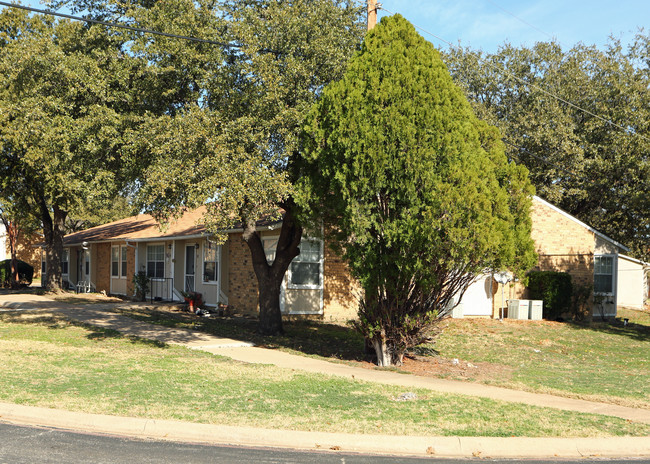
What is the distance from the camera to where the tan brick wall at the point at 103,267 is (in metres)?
30.0

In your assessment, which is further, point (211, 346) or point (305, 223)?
point (211, 346)

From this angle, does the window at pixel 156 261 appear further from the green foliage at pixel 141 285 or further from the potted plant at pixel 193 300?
the potted plant at pixel 193 300

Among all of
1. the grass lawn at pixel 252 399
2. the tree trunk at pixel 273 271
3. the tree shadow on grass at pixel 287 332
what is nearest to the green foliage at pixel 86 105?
the tree trunk at pixel 273 271

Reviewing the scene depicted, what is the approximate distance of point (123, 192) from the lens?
16.9 meters

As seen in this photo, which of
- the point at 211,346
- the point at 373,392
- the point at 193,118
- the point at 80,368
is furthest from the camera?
the point at 211,346

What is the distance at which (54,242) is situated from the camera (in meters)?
28.5

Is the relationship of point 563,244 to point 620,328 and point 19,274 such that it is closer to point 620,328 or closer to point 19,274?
point 620,328

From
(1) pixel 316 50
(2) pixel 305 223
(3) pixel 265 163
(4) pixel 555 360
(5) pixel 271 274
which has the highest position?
(1) pixel 316 50

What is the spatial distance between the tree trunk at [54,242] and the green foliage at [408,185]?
65.7 ft

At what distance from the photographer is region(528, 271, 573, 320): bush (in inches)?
873

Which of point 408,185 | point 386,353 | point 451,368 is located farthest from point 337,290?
point 408,185

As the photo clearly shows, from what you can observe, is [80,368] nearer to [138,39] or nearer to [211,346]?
[211,346]

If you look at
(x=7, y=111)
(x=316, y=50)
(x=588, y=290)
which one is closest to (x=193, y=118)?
(x=316, y=50)

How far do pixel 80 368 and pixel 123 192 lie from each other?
7521mm
